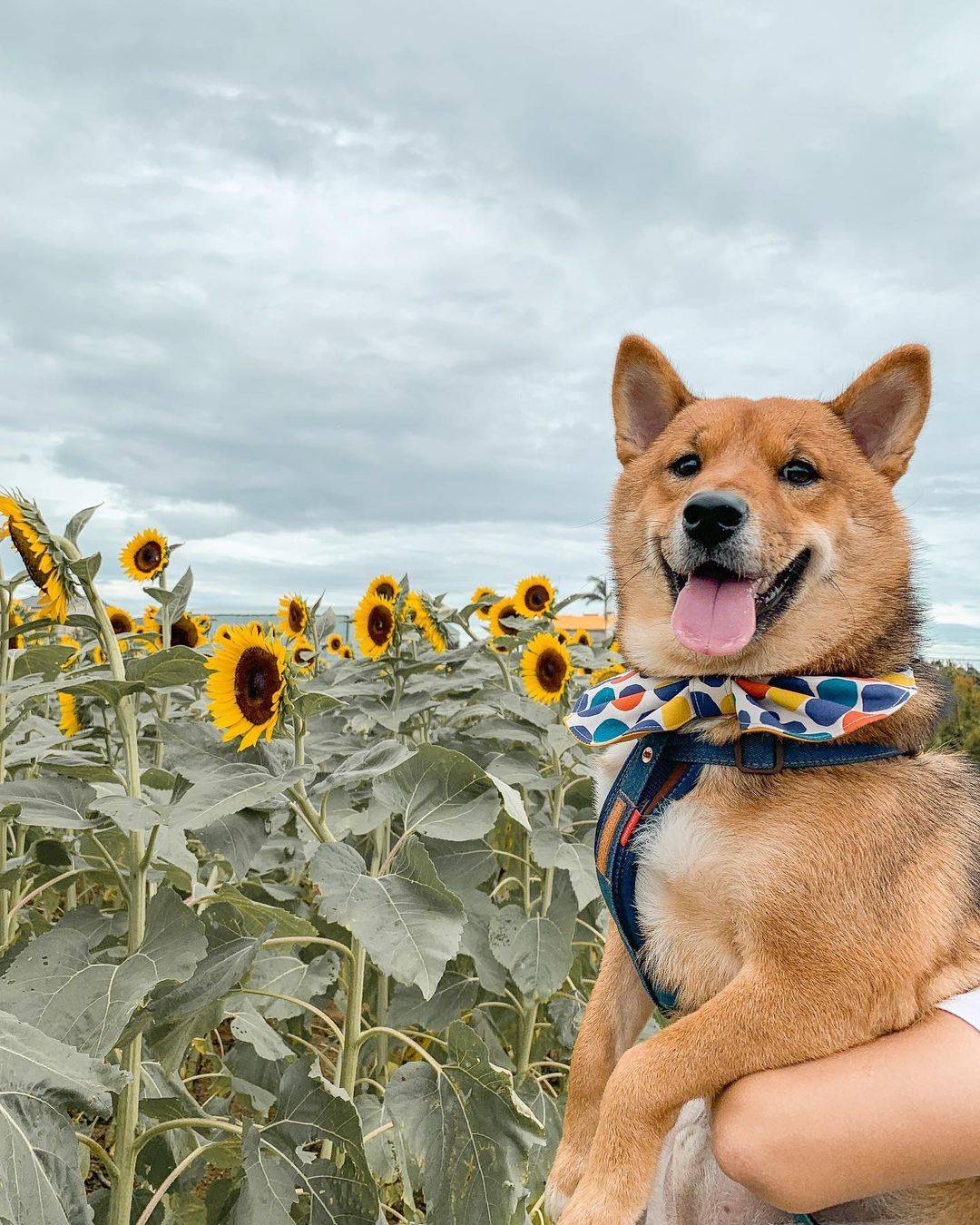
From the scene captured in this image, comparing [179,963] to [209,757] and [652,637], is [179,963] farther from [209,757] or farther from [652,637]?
[652,637]

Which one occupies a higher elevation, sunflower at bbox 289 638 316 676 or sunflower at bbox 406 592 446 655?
sunflower at bbox 406 592 446 655

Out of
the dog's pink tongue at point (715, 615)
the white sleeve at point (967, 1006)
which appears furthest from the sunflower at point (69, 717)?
the white sleeve at point (967, 1006)

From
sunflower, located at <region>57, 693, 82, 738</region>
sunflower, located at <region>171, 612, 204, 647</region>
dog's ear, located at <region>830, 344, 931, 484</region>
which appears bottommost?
sunflower, located at <region>57, 693, 82, 738</region>

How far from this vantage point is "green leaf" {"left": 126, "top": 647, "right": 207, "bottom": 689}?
6.95 feet

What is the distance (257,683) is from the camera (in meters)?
2.24

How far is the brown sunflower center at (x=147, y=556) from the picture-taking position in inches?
186

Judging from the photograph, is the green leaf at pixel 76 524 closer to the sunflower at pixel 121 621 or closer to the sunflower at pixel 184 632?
the sunflower at pixel 184 632

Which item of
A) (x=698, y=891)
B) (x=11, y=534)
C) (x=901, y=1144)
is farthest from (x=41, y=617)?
(x=901, y=1144)

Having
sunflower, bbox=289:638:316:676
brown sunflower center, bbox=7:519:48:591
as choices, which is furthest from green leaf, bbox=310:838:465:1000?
sunflower, bbox=289:638:316:676

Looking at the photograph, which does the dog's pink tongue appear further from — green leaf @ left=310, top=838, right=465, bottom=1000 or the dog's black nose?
green leaf @ left=310, top=838, right=465, bottom=1000

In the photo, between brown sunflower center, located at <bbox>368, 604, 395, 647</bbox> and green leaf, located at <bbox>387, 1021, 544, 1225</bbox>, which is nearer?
green leaf, located at <bbox>387, 1021, 544, 1225</bbox>

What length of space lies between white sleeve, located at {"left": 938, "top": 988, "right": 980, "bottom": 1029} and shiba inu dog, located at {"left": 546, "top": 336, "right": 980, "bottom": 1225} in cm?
4

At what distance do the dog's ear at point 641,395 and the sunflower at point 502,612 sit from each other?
2.60 m

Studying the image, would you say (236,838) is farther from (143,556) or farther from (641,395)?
(143,556)
